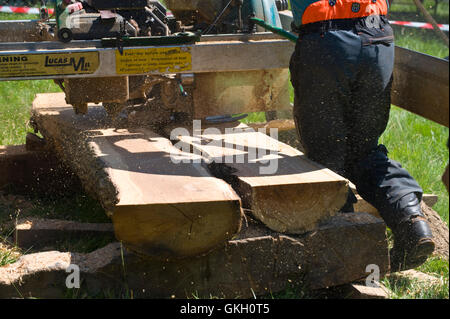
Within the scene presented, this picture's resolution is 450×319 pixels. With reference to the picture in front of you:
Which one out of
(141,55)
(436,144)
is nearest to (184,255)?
(141,55)

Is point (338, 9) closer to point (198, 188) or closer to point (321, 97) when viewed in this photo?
point (321, 97)

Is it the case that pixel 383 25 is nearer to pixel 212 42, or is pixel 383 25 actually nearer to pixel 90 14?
pixel 212 42

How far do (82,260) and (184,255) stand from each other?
0.48 meters

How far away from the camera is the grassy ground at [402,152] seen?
124 inches

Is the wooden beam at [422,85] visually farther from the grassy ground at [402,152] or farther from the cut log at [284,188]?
the grassy ground at [402,152]

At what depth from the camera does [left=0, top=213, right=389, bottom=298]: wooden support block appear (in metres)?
2.71

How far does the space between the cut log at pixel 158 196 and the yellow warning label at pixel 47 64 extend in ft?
1.47

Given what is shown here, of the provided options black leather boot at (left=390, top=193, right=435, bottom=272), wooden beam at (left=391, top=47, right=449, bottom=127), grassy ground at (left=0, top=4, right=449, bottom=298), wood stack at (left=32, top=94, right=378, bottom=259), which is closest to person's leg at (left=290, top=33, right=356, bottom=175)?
wood stack at (left=32, top=94, right=378, bottom=259)

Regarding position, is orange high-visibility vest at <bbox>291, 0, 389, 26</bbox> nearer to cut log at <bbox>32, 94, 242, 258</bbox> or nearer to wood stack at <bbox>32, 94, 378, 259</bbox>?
wood stack at <bbox>32, 94, 378, 259</bbox>

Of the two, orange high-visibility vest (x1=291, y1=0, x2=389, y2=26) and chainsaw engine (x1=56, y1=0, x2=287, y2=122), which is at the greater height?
orange high-visibility vest (x1=291, y1=0, x2=389, y2=26)

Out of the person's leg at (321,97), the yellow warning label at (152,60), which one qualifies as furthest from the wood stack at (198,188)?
the yellow warning label at (152,60)

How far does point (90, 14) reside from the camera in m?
3.45

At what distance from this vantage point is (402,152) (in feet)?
16.3

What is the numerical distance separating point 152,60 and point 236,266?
117cm
